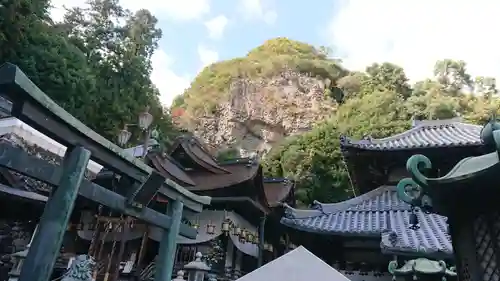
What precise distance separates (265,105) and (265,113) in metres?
0.86

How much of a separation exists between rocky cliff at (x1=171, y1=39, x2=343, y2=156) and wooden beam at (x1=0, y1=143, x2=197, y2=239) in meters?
28.8

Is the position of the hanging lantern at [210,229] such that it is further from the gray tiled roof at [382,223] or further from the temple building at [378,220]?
the gray tiled roof at [382,223]

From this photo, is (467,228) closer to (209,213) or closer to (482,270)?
(482,270)

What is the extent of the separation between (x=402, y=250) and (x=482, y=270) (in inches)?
175

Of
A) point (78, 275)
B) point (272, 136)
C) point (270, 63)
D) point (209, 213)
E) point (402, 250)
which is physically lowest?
point (78, 275)

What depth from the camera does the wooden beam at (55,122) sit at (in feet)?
10.5

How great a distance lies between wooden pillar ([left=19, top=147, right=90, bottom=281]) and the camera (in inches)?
140

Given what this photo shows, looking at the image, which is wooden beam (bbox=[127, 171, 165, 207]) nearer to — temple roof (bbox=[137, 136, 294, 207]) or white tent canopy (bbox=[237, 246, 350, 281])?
white tent canopy (bbox=[237, 246, 350, 281])

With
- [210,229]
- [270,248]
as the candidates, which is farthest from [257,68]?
[210,229]

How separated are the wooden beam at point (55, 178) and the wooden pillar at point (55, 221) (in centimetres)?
12

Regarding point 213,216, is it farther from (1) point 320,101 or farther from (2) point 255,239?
(1) point 320,101

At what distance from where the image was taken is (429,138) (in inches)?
440

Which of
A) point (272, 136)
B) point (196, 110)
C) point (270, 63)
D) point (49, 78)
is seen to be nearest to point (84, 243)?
point (49, 78)

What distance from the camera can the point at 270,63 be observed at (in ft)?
132
